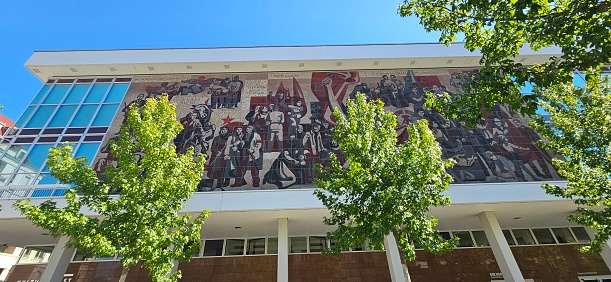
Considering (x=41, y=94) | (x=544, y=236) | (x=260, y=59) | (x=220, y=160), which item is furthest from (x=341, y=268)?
(x=41, y=94)

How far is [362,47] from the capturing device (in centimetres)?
1750

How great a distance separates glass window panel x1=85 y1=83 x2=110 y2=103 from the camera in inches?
627

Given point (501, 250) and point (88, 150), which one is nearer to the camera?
point (501, 250)

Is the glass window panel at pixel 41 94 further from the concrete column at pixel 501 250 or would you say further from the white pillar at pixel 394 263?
the concrete column at pixel 501 250

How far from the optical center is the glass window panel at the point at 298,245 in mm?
14094

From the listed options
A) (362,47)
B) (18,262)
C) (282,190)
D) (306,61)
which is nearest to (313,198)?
(282,190)

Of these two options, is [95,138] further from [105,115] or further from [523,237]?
[523,237]

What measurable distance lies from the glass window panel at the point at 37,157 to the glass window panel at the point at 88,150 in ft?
4.42

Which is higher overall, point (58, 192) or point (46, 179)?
point (46, 179)

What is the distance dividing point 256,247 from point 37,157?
421 inches

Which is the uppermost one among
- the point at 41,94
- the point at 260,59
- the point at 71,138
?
the point at 260,59

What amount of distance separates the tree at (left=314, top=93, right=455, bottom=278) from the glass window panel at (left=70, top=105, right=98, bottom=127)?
13.3 metres

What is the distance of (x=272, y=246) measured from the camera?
46.4ft

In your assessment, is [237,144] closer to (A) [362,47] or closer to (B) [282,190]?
(B) [282,190]
